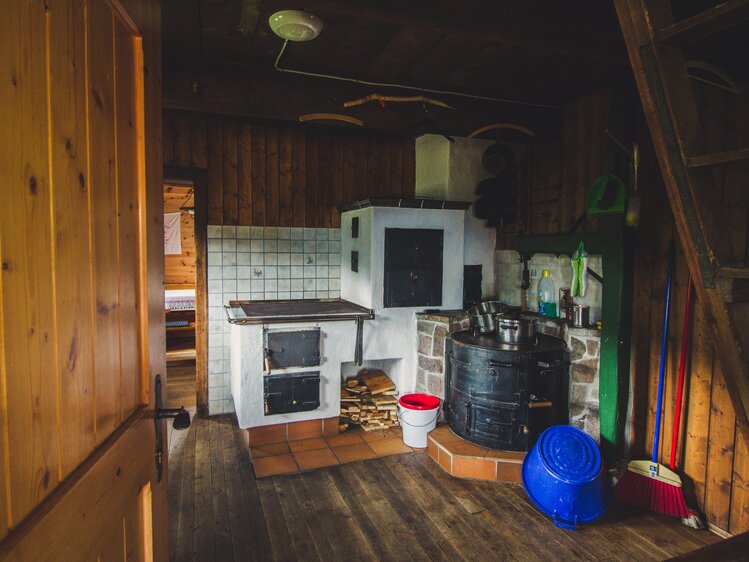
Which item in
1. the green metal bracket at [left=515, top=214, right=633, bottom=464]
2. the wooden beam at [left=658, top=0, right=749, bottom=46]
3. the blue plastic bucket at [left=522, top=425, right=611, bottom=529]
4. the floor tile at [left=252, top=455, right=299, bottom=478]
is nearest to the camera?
the wooden beam at [left=658, top=0, right=749, bottom=46]

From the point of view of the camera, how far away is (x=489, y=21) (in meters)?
2.06

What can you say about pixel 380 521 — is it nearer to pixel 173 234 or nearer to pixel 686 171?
pixel 686 171

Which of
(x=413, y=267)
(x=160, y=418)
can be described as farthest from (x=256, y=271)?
(x=160, y=418)

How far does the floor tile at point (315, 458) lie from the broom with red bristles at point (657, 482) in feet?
5.60

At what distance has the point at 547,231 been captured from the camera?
3678mm

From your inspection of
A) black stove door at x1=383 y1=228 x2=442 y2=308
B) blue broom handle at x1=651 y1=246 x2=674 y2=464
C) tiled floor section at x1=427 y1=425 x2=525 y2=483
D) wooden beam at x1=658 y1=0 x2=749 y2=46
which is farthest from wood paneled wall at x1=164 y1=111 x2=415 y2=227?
wooden beam at x1=658 y1=0 x2=749 y2=46

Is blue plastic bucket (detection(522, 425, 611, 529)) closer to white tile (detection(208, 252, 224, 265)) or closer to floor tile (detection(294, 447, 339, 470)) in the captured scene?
floor tile (detection(294, 447, 339, 470))

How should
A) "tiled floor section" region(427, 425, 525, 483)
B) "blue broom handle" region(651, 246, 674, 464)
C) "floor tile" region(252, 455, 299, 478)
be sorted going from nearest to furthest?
"blue broom handle" region(651, 246, 674, 464), "tiled floor section" region(427, 425, 525, 483), "floor tile" region(252, 455, 299, 478)

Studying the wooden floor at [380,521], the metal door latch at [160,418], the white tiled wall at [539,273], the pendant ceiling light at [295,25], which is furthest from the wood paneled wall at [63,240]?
the white tiled wall at [539,273]

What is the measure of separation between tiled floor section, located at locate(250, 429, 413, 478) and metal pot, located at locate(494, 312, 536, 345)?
105cm

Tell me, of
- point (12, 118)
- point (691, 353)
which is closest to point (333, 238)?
point (691, 353)

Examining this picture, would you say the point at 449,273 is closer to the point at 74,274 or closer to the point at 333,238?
the point at 333,238

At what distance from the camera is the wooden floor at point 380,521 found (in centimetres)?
221

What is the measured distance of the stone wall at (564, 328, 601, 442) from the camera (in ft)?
9.54
